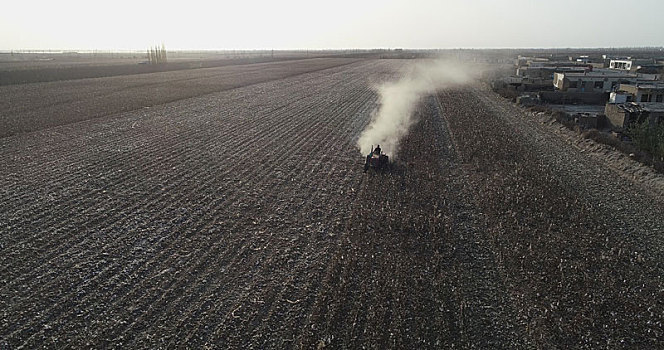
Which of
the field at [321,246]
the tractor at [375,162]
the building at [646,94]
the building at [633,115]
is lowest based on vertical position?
the field at [321,246]

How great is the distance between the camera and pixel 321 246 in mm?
9758

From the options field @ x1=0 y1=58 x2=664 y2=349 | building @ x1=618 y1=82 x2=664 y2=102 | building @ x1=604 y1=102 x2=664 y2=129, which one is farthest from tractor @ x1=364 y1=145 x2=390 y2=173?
building @ x1=618 y1=82 x2=664 y2=102

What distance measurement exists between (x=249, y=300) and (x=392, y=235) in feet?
12.9

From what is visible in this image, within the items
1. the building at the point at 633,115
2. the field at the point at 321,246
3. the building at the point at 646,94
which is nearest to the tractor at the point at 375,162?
the field at the point at 321,246

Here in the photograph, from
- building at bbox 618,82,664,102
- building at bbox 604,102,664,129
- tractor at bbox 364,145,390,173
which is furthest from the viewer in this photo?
building at bbox 618,82,664,102

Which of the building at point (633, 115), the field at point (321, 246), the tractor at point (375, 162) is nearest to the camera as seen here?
the field at point (321, 246)

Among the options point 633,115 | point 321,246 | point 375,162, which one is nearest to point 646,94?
point 633,115

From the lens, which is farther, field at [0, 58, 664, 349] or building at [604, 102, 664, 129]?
building at [604, 102, 664, 129]

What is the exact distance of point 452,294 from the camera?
8.05m

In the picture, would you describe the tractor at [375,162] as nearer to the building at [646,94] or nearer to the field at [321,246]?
the field at [321,246]

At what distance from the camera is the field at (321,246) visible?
713 cm

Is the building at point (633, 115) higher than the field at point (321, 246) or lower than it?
higher

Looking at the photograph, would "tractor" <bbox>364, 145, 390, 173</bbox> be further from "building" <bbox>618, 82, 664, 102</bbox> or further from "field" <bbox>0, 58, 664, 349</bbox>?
"building" <bbox>618, 82, 664, 102</bbox>

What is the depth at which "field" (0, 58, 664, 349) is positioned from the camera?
23.4 feet
